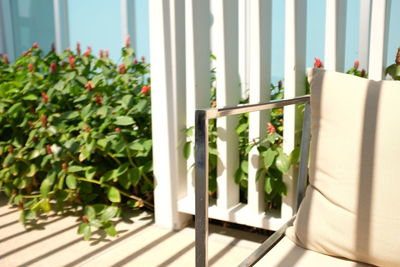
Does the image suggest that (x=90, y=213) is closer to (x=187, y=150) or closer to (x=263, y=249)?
(x=187, y=150)

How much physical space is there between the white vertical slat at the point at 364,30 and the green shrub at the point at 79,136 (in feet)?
3.68

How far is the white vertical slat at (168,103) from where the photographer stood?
1798mm

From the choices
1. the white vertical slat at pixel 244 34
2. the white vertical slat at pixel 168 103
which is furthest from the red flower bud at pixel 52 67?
the white vertical slat at pixel 244 34

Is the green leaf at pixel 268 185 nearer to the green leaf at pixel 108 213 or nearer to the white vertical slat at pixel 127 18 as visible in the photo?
the green leaf at pixel 108 213

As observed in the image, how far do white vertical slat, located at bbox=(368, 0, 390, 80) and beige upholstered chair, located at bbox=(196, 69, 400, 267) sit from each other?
0.47 meters

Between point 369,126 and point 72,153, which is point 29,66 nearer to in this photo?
point 72,153

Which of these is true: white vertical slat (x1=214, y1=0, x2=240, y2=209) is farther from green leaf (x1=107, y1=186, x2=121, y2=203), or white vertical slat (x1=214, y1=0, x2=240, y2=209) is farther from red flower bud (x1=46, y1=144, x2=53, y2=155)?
red flower bud (x1=46, y1=144, x2=53, y2=155)

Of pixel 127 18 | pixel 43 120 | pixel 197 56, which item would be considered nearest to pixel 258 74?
pixel 197 56

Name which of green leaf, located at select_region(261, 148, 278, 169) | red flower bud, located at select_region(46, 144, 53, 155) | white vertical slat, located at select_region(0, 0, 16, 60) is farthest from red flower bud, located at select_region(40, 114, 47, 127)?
white vertical slat, located at select_region(0, 0, 16, 60)

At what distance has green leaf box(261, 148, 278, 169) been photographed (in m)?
1.56

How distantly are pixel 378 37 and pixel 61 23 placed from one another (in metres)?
2.89

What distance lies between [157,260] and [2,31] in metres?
3.21

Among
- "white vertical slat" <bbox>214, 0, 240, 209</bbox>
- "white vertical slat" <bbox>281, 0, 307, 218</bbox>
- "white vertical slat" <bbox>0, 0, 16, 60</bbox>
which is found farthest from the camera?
"white vertical slat" <bbox>0, 0, 16, 60</bbox>

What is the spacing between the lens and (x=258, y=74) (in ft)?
5.37
